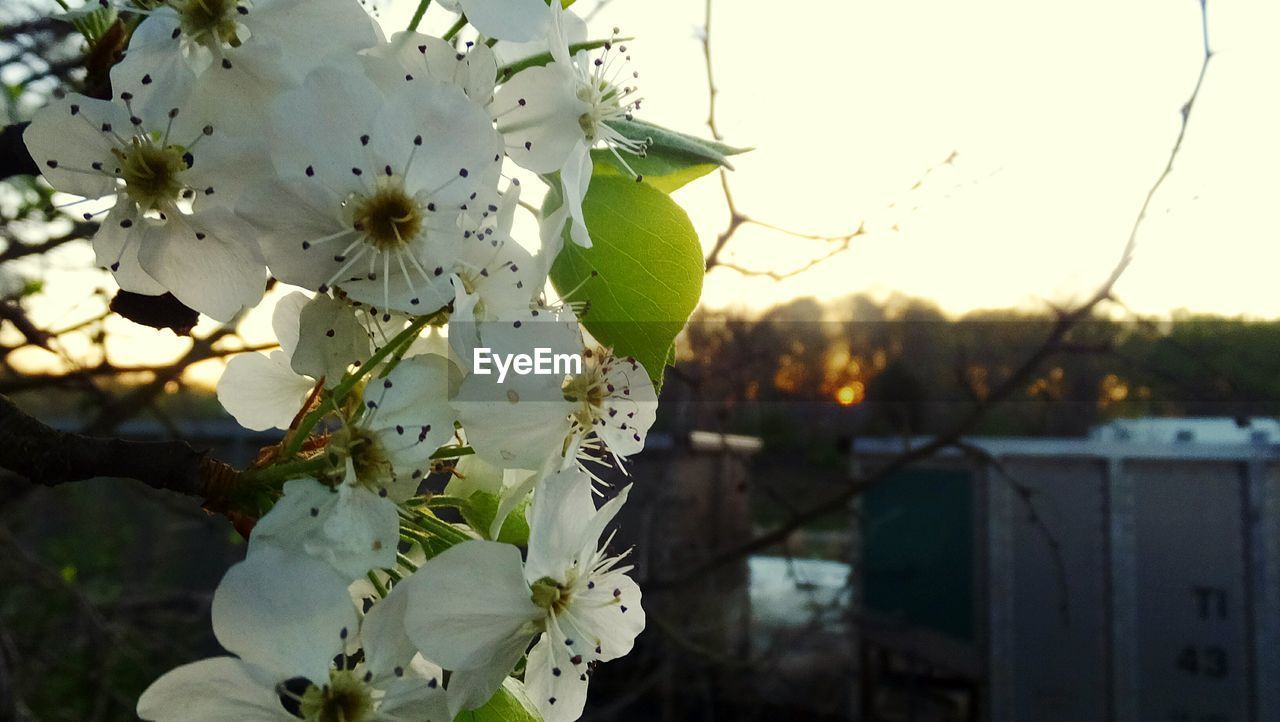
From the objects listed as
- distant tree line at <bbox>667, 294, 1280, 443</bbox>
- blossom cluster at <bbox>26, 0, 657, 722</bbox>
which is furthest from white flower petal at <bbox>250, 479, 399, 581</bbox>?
distant tree line at <bbox>667, 294, 1280, 443</bbox>

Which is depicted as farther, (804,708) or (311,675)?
(804,708)

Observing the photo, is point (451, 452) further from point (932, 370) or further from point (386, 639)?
point (932, 370)

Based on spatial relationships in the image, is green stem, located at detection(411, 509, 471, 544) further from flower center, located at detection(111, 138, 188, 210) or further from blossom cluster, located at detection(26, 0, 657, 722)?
flower center, located at detection(111, 138, 188, 210)

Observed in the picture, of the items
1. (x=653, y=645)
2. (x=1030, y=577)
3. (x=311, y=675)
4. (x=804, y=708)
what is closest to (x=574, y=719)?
(x=311, y=675)

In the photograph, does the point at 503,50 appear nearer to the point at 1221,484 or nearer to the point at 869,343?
the point at 869,343

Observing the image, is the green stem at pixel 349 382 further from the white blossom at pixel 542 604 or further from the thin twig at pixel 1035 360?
the thin twig at pixel 1035 360

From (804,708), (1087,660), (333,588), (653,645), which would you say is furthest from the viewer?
(804,708)
